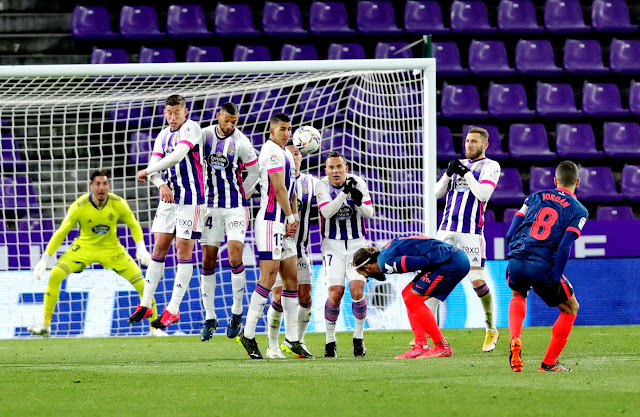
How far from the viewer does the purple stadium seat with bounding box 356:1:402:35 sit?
1698cm

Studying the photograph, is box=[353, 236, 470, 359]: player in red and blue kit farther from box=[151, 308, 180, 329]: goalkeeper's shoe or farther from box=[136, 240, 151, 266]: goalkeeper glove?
box=[136, 240, 151, 266]: goalkeeper glove

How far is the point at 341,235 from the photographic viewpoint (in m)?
9.93

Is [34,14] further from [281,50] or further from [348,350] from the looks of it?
[348,350]

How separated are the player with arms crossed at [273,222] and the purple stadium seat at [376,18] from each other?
791 cm

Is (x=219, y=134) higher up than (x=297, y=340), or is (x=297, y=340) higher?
(x=219, y=134)

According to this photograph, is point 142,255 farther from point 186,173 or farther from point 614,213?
point 614,213

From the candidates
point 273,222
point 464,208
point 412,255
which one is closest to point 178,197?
point 273,222

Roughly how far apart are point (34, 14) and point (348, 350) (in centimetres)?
944

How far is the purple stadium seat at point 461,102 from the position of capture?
1644cm

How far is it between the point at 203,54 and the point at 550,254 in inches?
392

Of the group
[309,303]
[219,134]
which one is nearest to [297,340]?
[309,303]

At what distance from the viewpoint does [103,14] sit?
662 inches

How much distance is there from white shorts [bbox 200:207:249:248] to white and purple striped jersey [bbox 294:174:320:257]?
514 millimetres

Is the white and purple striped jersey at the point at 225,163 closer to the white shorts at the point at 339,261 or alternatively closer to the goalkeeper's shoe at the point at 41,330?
the white shorts at the point at 339,261
